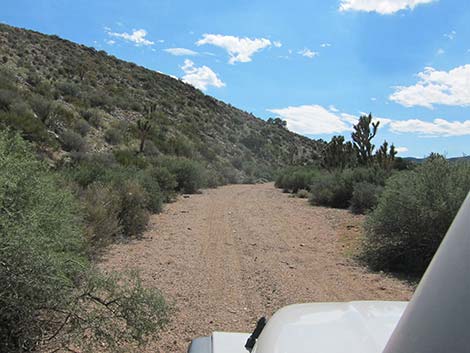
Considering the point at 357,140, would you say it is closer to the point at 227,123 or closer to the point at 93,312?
the point at 93,312

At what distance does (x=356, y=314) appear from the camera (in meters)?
2.51

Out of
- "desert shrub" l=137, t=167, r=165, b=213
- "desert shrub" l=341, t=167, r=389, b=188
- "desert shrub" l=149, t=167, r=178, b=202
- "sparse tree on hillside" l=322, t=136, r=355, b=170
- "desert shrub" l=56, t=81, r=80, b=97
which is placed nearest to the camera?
"desert shrub" l=137, t=167, r=165, b=213

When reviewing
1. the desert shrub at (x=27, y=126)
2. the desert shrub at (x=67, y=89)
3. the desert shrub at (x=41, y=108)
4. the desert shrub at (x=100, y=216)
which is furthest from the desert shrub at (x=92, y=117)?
the desert shrub at (x=100, y=216)

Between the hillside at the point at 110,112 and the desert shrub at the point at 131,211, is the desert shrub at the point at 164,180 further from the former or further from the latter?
the desert shrub at the point at 131,211

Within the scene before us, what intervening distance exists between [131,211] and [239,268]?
158 inches

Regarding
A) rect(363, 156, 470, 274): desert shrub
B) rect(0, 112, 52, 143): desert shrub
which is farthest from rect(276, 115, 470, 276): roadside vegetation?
rect(0, 112, 52, 143): desert shrub

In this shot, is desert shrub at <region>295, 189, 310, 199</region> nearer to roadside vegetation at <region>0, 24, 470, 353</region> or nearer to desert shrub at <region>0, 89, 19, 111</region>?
roadside vegetation at <region>0, 24, 470, 353</region>

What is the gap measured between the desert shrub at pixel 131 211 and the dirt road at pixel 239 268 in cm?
36

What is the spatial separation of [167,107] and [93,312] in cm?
4528

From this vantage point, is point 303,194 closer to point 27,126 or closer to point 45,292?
point 27,126

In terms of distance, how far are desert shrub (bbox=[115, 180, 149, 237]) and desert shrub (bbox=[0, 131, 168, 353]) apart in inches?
243

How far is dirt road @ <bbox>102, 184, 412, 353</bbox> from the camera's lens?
20.7ft

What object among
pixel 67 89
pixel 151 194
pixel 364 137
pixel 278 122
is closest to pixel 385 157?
pixel 364 137

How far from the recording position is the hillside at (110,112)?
78.3ft
